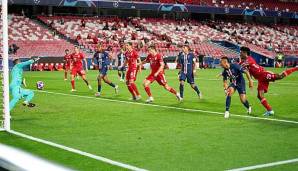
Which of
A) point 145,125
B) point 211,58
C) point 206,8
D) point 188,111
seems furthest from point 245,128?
point 206,8

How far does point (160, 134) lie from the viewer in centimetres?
991

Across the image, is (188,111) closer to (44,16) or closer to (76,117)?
(76,117)

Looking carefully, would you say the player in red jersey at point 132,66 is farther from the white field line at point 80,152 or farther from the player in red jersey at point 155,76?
the white field line at point 80,152

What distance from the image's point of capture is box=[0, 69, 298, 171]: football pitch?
738 cm

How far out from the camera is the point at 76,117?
1270cm

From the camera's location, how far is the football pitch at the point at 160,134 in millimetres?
7383

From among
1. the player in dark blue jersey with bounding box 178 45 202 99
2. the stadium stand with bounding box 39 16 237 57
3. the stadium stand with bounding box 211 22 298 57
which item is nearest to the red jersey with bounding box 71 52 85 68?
the player in dark blue jersey with bounding box 178 45 202 99

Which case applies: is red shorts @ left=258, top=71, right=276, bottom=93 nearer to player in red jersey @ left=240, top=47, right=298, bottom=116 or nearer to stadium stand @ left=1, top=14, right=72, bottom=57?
player in red jersey @ left=240, top=47, right=298, bottom=116

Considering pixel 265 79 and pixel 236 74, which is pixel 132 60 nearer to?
pixel 236 74

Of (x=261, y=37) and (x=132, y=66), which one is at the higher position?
(x=261, y=37)

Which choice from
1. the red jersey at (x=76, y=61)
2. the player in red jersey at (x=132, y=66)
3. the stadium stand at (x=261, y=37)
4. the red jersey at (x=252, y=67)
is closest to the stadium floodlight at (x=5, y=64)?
the red jersey at (x=252, y=67)

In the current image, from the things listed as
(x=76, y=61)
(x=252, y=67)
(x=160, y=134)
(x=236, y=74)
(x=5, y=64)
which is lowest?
(x=160, y=134)

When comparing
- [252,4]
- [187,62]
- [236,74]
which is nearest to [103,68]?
[187,62]

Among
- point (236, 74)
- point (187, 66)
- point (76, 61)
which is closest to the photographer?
point (236, 74)
